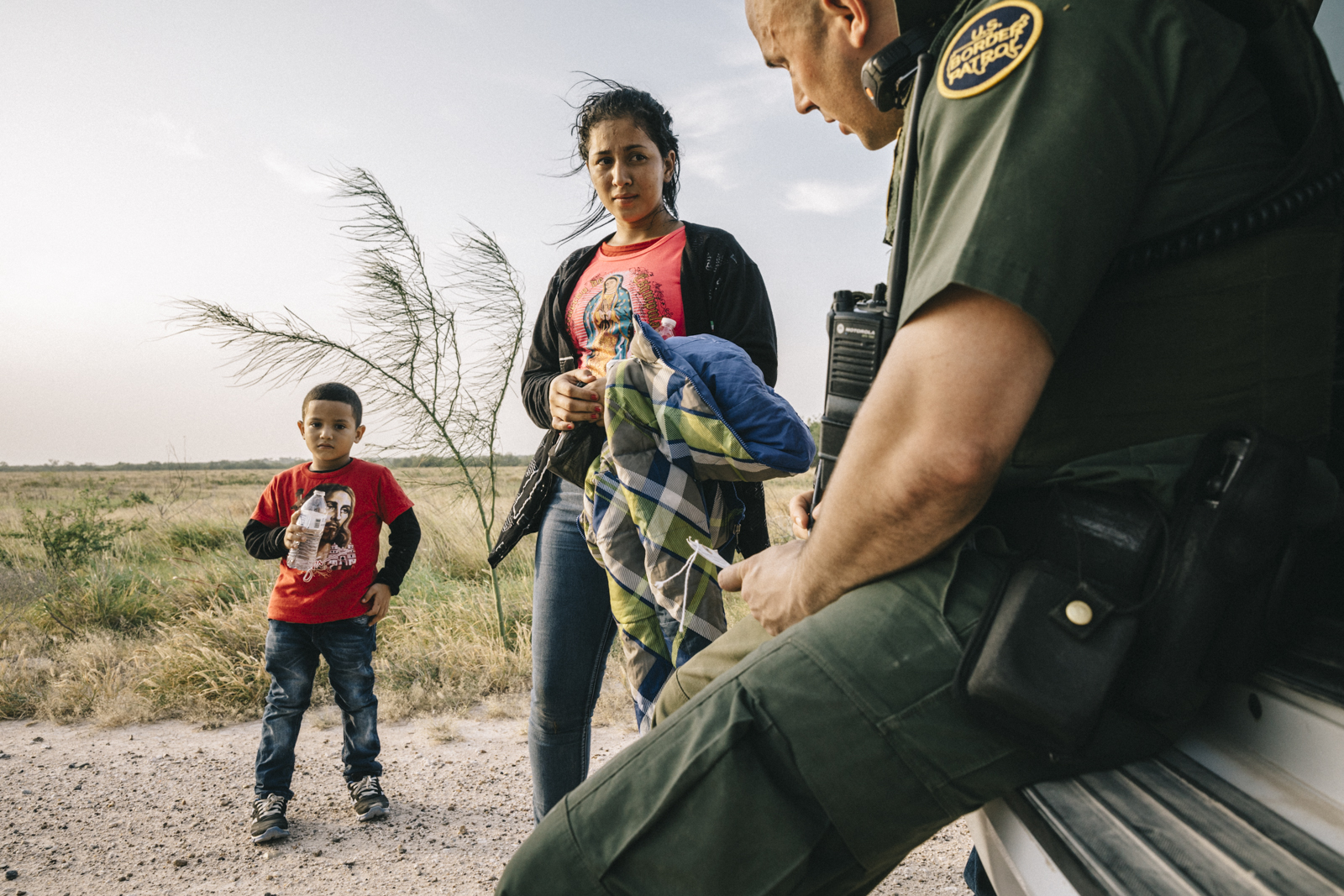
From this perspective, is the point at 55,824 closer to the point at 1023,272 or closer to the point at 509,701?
the point at 509,701

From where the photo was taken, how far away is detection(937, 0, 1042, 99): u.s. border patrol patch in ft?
2.66

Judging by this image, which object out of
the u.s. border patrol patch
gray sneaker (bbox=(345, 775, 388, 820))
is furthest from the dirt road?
the u.s. border patrol patch

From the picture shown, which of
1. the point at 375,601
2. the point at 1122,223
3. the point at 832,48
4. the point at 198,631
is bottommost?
the point at 198,631

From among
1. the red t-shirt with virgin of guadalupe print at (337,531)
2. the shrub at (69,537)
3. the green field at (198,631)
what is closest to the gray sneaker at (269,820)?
the red t-shirt with virgin of guadalupe print at (337,531)

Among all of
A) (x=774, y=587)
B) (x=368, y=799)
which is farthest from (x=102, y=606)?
(x=774, y=587)

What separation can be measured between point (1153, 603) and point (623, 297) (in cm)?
195

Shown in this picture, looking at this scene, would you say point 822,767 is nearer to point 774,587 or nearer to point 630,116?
point 774,587

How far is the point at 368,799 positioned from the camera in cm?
315

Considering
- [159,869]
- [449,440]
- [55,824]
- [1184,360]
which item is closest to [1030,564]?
[1184,360]

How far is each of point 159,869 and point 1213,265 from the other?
3.69m

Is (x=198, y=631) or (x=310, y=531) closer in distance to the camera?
(x=310, y=531)

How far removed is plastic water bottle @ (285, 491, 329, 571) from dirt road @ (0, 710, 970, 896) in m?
1.08

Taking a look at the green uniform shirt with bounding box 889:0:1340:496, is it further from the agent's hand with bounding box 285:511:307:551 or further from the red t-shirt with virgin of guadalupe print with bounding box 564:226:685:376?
the agent's hand with bounding box 285:511:307:551

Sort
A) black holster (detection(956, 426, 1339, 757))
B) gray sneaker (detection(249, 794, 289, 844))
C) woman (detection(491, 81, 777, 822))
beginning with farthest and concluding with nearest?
gray sneaker (detection(249, 794, 289, 844)) → woman (detection(491, 81, 777, 822)) → black holster (detection(956, 426, 1339, 757))
